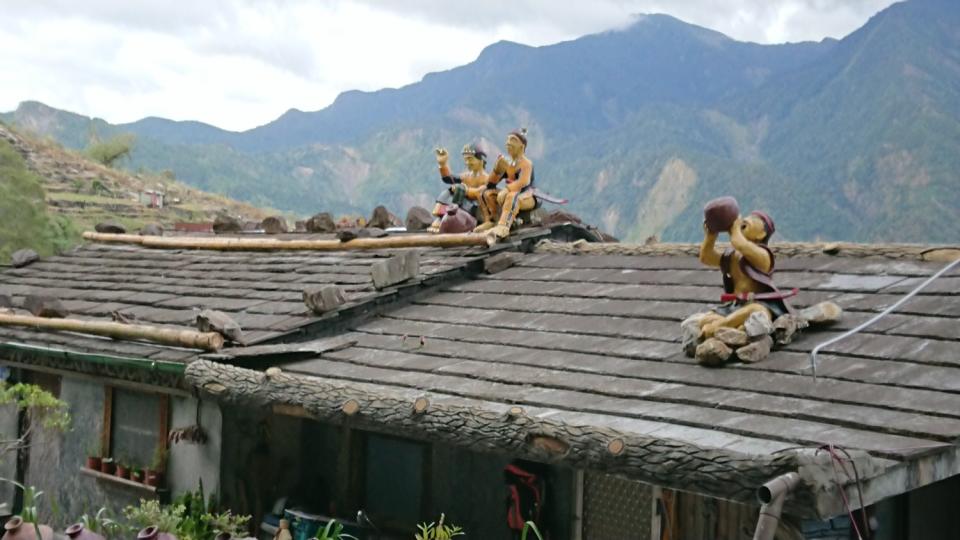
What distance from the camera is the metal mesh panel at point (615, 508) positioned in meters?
7.44

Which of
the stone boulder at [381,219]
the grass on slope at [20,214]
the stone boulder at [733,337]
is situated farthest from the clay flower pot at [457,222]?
the grass on slope at [20,214]

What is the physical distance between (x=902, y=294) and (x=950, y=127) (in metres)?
44.0

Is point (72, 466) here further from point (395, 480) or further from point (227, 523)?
point (395, 480)

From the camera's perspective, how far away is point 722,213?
23.6 feet

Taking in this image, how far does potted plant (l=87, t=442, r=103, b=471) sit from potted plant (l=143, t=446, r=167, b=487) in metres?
0.97

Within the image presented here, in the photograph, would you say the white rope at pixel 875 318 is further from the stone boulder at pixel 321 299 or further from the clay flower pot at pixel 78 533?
the clay flower pot at pixel 78 533

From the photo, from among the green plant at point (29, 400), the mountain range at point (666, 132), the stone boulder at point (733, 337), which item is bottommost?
the green plant at point (29, 400)

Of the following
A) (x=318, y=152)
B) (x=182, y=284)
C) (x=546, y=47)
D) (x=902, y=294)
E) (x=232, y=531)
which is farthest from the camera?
(x=546, y=47)

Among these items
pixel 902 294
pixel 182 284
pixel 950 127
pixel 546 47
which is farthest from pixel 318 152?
pixel 902 294

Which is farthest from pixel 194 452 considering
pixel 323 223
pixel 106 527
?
pixel 323 223

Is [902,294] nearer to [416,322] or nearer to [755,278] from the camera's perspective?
[755,278]

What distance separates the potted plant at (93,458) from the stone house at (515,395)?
0.24ft

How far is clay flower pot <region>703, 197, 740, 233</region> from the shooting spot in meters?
7.20

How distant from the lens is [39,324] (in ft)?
36.1
